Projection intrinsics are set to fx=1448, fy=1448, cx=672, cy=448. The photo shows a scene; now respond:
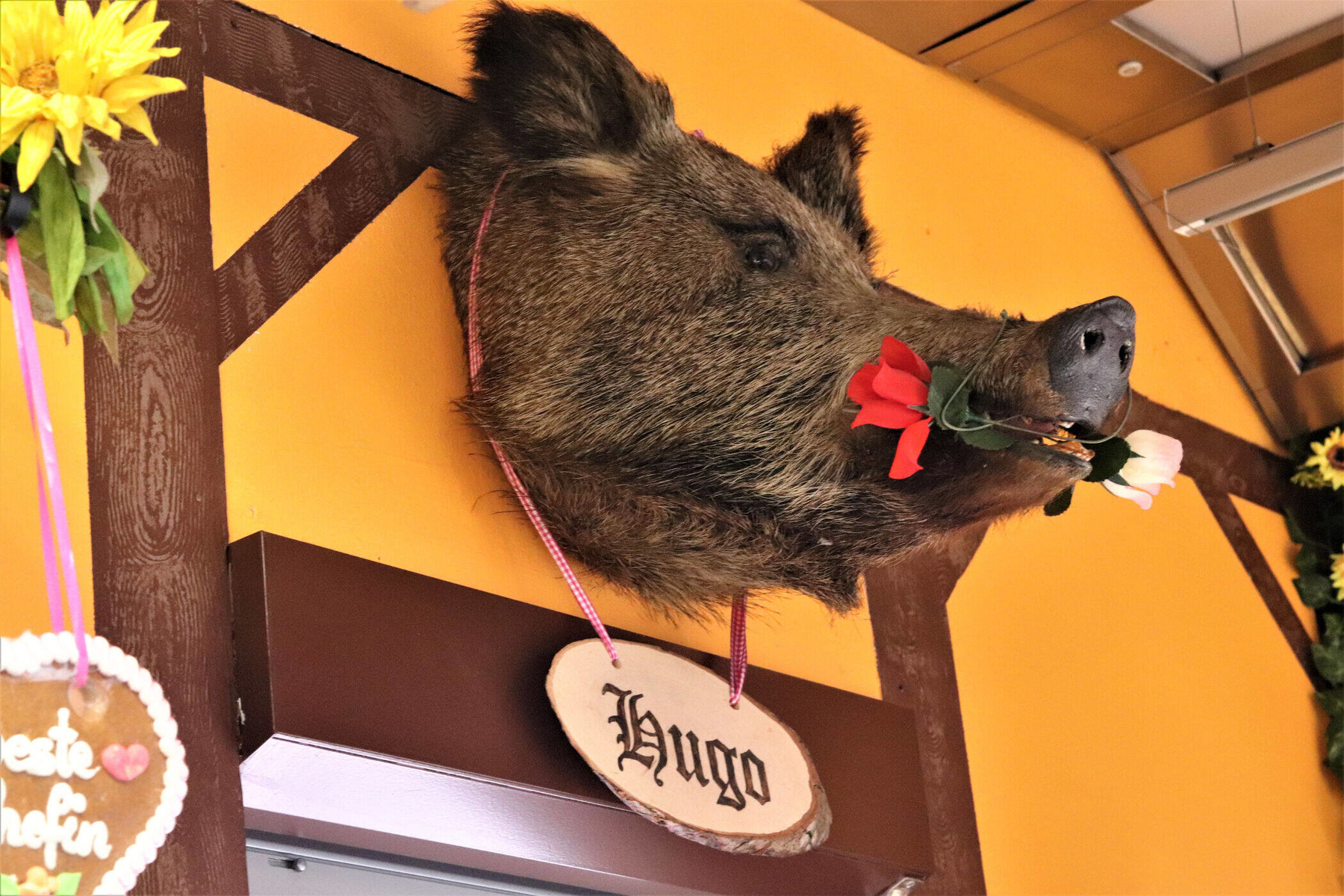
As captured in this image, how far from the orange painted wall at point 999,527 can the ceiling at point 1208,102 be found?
60mm

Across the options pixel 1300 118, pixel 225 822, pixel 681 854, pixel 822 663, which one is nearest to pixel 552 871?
pixel 681 854

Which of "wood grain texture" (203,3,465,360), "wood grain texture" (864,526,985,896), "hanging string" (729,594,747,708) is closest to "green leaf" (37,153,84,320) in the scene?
"wood grain texture" (203,3,465,360)

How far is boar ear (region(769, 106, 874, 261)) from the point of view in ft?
6.23

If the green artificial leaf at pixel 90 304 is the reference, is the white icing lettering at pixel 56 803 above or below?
below

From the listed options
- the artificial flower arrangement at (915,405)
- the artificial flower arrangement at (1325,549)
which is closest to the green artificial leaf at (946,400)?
the artificial flower arrangement at (915,405)

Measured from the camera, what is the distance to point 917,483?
152cm

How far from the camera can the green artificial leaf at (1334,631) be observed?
3.21 m

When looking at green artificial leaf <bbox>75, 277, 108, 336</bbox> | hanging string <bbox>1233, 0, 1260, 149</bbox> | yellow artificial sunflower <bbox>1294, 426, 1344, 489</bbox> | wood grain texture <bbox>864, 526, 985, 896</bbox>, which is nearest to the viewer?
green artificial leaf <bbox>75, 277, 108, 336</bbox>

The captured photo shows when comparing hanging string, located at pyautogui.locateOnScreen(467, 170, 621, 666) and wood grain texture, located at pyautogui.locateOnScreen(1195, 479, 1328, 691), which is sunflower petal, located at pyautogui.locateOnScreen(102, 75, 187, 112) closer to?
hanging string, located at pyautogui.locateOnScreen(467, 170, 621, 666)

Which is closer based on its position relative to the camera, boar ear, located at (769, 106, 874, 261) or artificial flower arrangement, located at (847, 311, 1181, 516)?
artificial flower arrangement, located at (847, 311, 1181, 516)

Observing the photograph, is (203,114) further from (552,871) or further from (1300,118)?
(1300,118)

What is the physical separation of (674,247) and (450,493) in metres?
0.39

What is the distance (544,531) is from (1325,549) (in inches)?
92.7

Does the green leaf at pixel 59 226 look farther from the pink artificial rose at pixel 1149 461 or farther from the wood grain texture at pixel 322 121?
the pink artificial rose at pixel 1149 461
